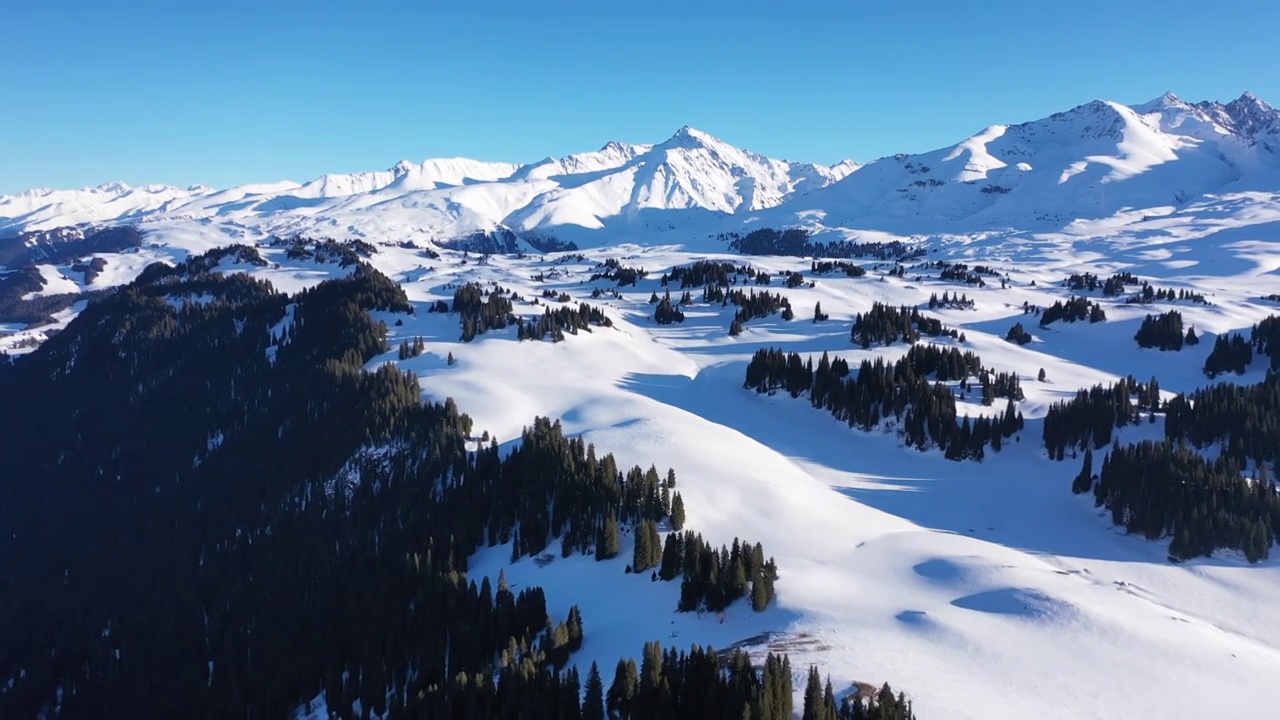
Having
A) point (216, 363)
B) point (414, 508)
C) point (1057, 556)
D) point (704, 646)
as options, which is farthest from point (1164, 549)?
point (216, 363)

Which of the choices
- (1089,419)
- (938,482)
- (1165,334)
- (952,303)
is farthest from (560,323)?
(1165,334)

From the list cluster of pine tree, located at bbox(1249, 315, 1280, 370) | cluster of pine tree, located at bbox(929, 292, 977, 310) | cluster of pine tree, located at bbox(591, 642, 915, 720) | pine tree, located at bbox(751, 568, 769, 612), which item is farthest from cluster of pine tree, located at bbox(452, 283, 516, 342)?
cluster of pine tree, located at bbox(1249, 315, 1280, 370)

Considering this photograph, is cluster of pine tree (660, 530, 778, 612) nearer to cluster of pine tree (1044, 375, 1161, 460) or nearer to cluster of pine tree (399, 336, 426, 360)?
cluster of pine tree (1044, 375, 1161, 460)

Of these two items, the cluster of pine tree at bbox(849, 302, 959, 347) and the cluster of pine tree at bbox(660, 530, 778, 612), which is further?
the cluster of pine tree at bbox(849, 302, 959, 347)

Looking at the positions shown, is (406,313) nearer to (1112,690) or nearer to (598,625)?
(598,625)

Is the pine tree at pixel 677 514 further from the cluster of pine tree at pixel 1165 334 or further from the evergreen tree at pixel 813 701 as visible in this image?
the cluster of pine tree at pixel 1165 334

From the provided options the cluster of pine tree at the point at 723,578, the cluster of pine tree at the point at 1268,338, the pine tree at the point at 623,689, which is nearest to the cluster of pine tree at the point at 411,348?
the cluster of pine tree at the point at 723,578
